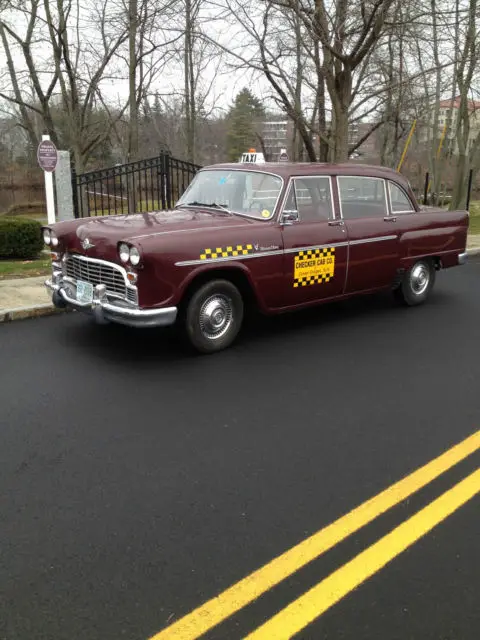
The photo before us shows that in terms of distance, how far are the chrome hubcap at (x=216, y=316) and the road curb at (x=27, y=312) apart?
2419mm

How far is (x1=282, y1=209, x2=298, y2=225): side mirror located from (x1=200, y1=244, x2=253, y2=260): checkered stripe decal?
57 centimetres

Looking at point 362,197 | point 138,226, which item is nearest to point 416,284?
point 362,197

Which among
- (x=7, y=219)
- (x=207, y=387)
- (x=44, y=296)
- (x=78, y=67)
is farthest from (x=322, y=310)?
(x=78, y=67)

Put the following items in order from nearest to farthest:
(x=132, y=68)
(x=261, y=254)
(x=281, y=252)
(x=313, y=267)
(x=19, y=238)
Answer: (x=261, y=254)
(x=281, y=252)
(x=313, y=267)
(x=19, y=238)
(x=132, y=68)

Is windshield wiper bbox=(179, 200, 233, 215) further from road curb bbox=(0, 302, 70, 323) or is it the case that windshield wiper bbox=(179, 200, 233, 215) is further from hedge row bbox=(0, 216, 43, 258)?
hedge row bbox=(0, 216, 43, 258)

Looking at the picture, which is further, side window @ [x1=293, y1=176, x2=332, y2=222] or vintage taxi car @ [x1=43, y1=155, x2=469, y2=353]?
side window @ [x1=293, y1=176, x2=332, y2=222]

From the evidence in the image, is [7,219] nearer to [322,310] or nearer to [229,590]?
[322,310]

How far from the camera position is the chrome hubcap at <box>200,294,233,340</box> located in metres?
5.45

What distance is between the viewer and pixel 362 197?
6809mm

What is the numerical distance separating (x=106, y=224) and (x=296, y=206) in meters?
1.97

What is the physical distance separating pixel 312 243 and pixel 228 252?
1.12 meters

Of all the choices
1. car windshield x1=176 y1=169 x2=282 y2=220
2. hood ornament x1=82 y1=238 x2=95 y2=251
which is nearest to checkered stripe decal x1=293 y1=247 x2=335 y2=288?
car windshield x1=176 y1=169 x2=282 y2=220

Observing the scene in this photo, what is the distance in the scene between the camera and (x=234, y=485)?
3254 millimetres

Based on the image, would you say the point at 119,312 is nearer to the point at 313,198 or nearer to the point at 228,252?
the point at 228,252
